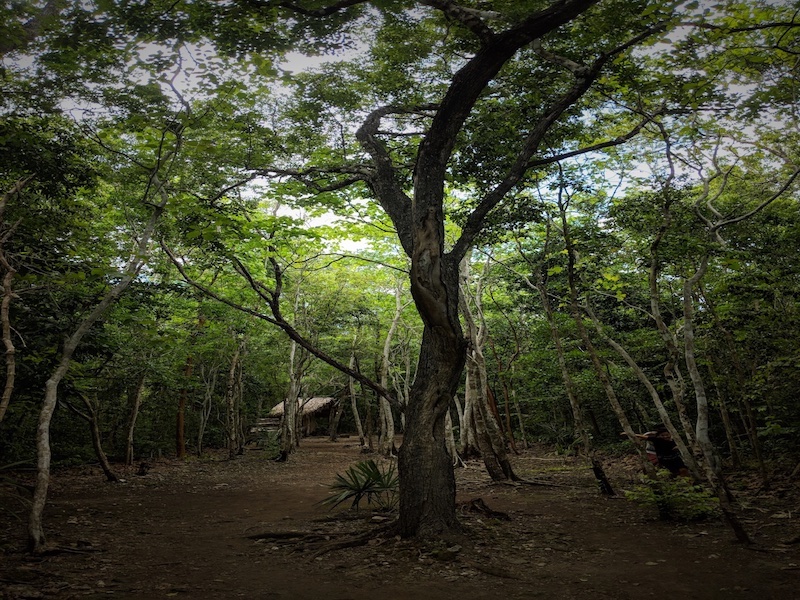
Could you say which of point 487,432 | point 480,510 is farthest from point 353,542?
point 487,432

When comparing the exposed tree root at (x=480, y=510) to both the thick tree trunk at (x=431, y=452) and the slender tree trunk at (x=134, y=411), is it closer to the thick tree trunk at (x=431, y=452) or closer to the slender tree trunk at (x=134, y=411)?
the thick tree trunk at (x=431, y=452)

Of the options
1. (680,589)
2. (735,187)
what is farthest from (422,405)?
(735,187)

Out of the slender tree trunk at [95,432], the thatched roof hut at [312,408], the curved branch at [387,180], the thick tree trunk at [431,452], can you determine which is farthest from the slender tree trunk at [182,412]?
the thatched roof hut at [312,408]

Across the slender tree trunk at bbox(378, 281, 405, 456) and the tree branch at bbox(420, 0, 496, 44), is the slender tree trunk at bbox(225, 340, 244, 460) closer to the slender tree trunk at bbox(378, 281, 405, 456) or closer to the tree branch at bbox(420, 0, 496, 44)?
the slender tree trunk at bbox(378, 281, 405, 456)

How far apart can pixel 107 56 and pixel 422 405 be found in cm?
584

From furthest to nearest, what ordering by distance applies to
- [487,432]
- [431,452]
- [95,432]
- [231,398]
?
[231,398]
[95,432]
[487,432]
[431,452]

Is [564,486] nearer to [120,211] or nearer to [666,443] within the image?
[666,443]

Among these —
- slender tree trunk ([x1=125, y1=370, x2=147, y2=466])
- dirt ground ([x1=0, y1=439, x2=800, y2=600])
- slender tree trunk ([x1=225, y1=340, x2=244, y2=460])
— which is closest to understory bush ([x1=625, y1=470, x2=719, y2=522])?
dirt ground ([x1=0, y1=439, x2=800, y2=600])

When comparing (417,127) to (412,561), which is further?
(417,127)

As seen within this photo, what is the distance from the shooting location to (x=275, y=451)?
21219 millimetres

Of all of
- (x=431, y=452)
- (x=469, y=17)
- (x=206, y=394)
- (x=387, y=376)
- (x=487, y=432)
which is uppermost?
(x=469, y=17)

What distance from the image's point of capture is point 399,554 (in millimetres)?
5102

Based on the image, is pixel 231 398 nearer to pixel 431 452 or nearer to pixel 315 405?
pixel 431 452

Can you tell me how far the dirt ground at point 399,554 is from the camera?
14.1 feet
